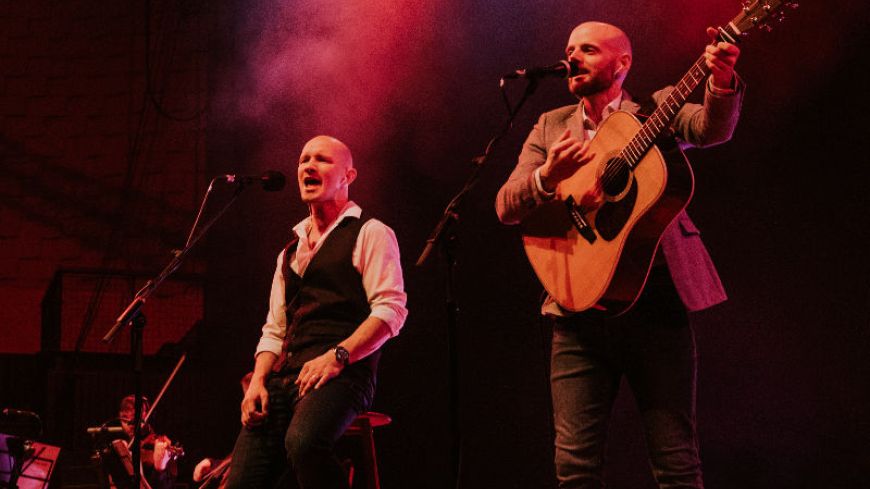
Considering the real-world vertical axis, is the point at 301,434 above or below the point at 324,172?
below

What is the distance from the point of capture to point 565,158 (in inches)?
117

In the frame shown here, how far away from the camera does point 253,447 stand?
3436mm

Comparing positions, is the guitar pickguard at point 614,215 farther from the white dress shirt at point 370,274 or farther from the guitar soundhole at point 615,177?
the white dress shirt at point 370,274

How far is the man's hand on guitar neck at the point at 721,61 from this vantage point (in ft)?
8.97

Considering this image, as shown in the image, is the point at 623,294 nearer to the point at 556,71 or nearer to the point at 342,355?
the point at 556,71

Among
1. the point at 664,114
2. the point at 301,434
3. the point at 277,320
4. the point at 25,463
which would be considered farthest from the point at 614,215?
the point at 25,463

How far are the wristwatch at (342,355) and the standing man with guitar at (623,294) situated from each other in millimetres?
797

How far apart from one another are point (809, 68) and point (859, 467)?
196cm

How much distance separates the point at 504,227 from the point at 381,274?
1.82 metres

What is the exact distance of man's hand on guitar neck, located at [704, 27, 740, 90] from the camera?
2.73m

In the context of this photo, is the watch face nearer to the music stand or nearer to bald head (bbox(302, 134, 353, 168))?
bald head (bbox(302, 134, 353, 168))

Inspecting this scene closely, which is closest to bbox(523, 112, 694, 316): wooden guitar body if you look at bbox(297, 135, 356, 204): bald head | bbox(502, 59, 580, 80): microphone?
bbox(502, 59, 580, 80): microphone

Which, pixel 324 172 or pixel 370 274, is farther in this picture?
pixel 324 172

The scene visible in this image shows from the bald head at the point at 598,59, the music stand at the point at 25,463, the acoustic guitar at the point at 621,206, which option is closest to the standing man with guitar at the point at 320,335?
the acoustic guitar at the point at 621,206
